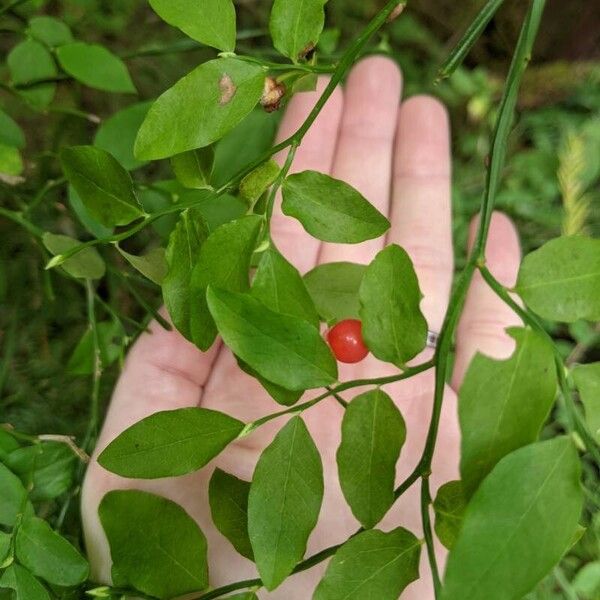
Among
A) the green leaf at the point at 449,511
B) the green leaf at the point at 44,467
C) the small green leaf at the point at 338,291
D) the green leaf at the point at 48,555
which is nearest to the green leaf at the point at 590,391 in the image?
the green leaf at the point at 449,511

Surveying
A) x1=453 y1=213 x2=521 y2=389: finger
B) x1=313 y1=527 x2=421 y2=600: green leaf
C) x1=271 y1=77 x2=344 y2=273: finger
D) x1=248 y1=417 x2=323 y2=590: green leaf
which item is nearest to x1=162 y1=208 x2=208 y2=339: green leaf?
x1=248 y1=417 x2=323 y2=590: green leaf

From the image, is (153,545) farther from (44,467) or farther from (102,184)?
(102,184)

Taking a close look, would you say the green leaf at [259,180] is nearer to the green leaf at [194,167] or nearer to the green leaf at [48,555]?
the green leaf at [194,167]

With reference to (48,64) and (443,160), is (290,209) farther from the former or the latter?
(443,160)

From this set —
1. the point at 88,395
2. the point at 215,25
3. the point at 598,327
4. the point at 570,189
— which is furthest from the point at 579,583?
the point at 215,25

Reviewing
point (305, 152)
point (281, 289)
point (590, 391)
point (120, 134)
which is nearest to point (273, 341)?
point (281, 289)

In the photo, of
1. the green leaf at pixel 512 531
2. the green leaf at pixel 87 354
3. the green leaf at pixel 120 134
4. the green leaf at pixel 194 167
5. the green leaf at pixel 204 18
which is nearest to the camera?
the green leaf at pixel 512 531
